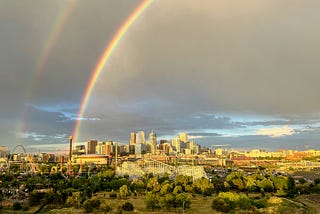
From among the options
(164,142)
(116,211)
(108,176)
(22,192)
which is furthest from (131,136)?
(116,211)

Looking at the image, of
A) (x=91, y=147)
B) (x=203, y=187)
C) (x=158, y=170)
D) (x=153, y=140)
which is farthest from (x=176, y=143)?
(x=203, y=187)

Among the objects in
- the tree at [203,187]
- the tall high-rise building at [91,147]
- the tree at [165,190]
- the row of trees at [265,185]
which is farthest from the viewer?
the tall high-rise building at [91,147]

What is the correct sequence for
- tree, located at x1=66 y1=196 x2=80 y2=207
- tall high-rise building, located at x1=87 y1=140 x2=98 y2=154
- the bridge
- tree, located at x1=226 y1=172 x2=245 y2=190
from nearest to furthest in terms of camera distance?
tree, located at x1=66 y1=196 x2=80 y2=207
tree, located at x1=226 y1=172 x2=245 y2=190
the bridge
tall high-rise building, located at x1=87 y1=140 x2=98 y2=154

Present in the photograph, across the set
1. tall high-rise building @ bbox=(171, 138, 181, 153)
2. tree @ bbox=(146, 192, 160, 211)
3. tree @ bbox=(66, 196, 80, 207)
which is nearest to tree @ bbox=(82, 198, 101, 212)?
tree @ bbox=(66, 196, 80, 207)

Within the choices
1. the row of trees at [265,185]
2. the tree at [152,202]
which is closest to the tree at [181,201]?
the tree at [152,202]

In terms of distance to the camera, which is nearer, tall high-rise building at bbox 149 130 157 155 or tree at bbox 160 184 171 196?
tree at bbox 160 184 171 196

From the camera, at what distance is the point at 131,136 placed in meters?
168

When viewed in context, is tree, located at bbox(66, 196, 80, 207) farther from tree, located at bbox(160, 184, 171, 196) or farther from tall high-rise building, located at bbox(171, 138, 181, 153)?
tall high-rise building, located at bbox(171, 138, 181, 153)

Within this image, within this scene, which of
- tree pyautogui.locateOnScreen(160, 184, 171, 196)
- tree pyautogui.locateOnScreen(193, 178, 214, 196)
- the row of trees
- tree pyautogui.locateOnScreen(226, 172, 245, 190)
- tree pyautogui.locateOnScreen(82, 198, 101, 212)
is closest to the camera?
tree pyautogui.locateOnScreen(82, 198, 101, 212)

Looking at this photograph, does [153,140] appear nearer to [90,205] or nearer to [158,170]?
[158,170]

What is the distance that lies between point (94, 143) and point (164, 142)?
123 ft

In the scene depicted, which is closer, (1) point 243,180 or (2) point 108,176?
(1) point 243,180

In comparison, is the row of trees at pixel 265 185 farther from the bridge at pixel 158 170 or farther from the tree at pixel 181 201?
the tree at pixel 181 201

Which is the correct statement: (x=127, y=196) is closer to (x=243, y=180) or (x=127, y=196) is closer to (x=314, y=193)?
(x=243, y=180)
